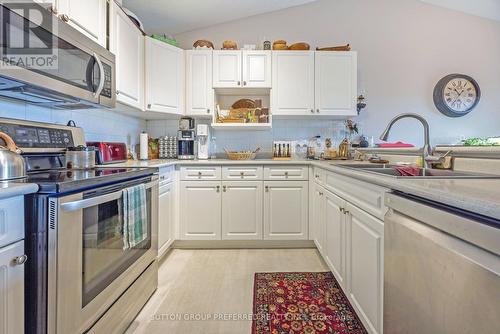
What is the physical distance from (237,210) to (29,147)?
176cm

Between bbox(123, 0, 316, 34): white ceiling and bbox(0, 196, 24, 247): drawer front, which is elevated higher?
bbox(123, 0, 316, 34): white ceiling

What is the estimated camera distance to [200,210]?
8.88 feet

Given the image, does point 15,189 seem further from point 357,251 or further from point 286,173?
point 286,173

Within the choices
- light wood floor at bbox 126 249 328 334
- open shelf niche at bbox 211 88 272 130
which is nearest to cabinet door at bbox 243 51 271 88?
open shelf niche at bbox 211 88 272 130

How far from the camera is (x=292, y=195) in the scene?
8.98ft

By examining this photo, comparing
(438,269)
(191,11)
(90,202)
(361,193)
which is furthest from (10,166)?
(191,11)

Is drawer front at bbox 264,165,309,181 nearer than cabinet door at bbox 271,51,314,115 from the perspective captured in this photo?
Yes

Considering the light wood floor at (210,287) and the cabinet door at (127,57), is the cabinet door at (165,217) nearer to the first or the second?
the light wood floor at (210,287)

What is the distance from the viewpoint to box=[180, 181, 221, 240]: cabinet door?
2.71 metres

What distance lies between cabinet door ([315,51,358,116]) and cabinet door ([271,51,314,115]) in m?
0.09

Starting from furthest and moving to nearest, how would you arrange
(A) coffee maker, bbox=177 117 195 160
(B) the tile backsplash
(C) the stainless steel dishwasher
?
(B) the tile backsplash
(A) coffee maker, bbox=177 117 195 160
(C) the stainless steel dishwasher

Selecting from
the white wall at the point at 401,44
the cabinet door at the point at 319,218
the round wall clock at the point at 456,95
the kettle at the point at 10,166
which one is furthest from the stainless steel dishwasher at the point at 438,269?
the round wall clock at the point at 456,95

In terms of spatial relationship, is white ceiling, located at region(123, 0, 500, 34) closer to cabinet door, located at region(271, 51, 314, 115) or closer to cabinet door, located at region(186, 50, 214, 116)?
cabinet door, located at region(186, 50, 214, 116)

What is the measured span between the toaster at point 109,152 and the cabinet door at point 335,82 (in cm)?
209
